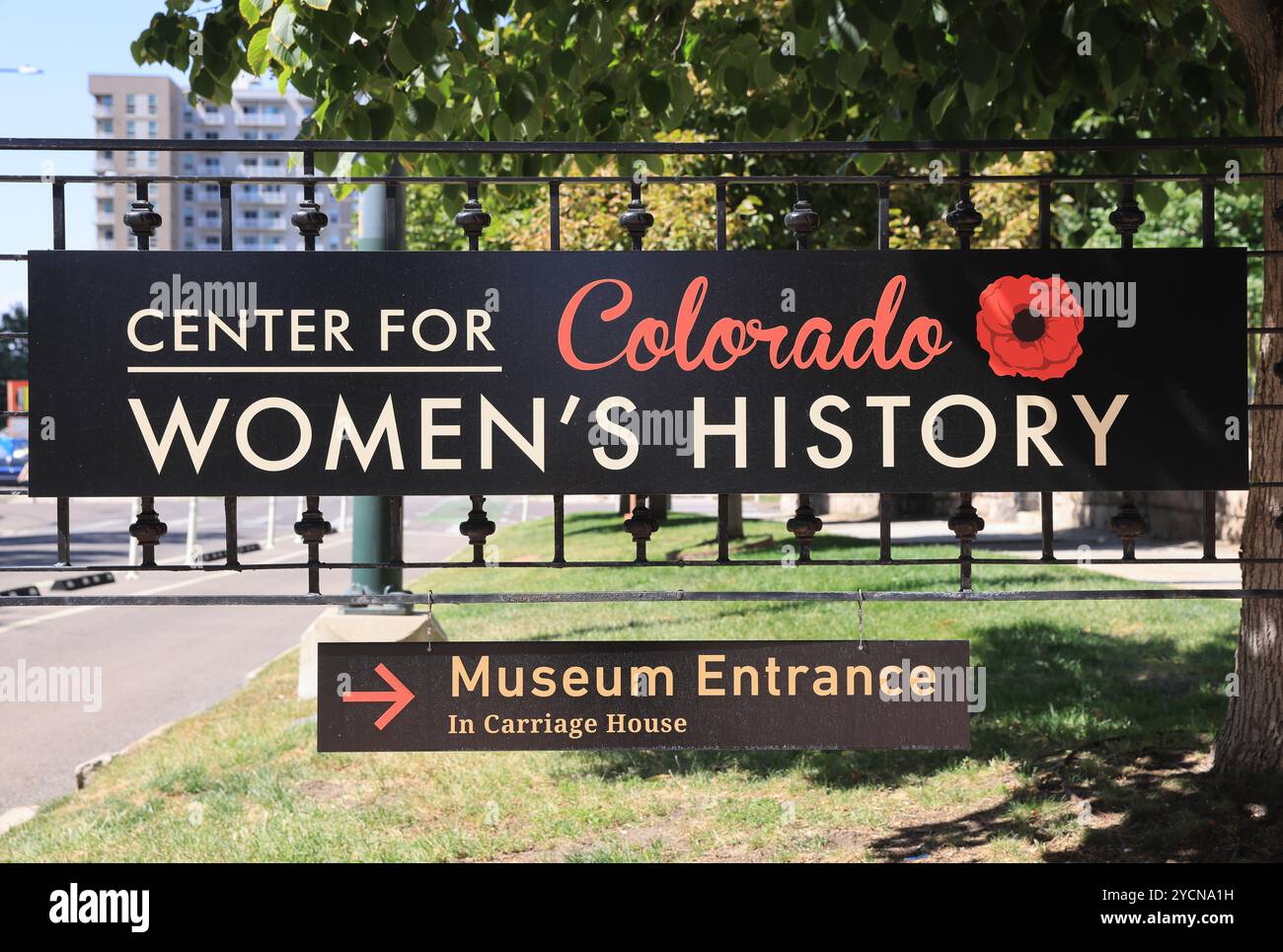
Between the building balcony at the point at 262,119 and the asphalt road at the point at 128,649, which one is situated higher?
the building balcony at the point at 262,119

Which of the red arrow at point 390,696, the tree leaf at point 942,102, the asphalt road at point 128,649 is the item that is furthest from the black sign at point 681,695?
the tree leaf at point 942,102

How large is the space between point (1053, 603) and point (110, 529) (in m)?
26.1

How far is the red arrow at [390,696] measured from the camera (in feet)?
12.6

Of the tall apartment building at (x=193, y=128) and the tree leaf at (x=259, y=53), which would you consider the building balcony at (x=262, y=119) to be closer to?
the tall apartment building at (x=193, y=128)

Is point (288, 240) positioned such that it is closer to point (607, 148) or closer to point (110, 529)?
point (110, 529)

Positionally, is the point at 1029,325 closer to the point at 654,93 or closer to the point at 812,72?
the point at 812,72

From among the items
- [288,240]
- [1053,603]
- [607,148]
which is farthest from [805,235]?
[288,240]

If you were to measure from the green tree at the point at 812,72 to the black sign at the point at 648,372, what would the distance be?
41.4 inches

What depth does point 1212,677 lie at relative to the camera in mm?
7500

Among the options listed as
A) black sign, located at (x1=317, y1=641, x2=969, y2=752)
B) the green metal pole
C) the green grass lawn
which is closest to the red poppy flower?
black sign, located at (x1=317, y1=641, x2=969, y2=752)

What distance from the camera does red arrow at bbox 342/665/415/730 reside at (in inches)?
151

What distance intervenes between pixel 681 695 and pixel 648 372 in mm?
1039

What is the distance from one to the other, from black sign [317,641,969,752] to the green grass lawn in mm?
1392

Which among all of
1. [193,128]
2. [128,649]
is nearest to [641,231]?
[128,649]
